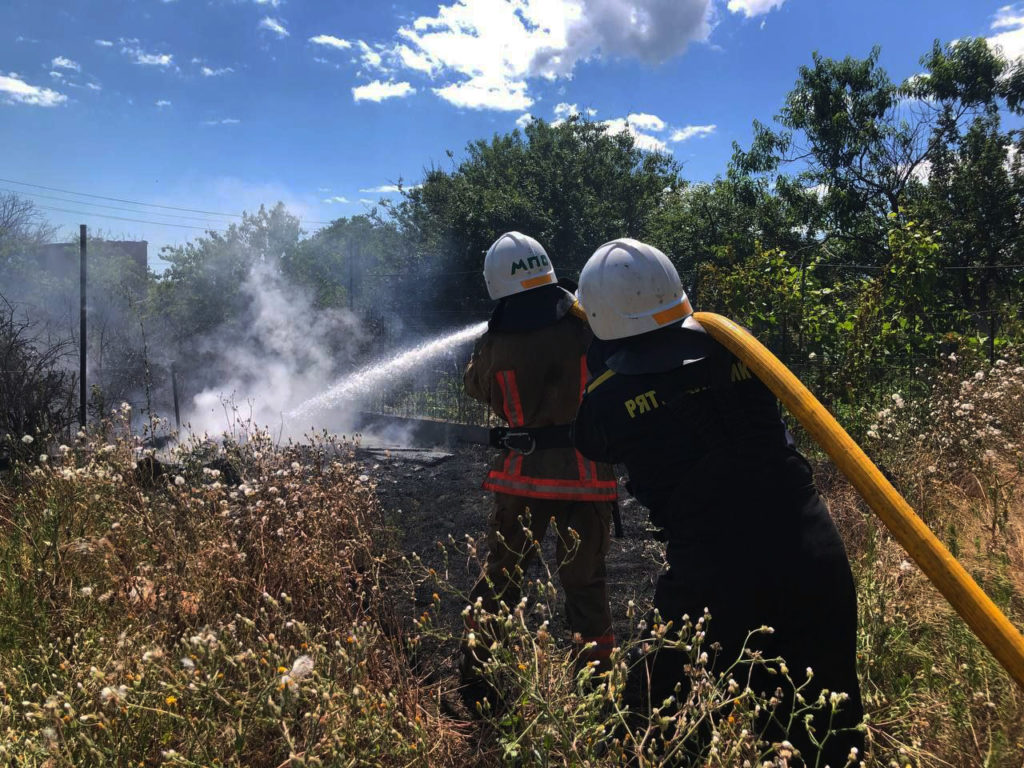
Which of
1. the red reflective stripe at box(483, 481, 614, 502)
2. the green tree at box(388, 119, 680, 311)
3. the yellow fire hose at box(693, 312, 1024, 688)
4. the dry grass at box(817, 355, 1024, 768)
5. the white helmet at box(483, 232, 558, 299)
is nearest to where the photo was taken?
the yellow fire hose at box(693, 312, 1024, 688)

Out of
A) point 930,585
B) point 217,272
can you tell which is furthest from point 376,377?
point 217,272

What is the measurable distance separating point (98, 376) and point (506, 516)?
516 inches

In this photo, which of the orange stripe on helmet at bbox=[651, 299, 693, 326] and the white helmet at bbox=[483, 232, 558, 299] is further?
the white helmet at bbox=[483, 232, 558, 299]

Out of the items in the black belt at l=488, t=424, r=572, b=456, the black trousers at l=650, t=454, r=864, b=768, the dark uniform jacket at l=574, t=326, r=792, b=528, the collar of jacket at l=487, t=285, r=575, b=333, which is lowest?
the black trousers at l=650, t=454, r=864, b=768

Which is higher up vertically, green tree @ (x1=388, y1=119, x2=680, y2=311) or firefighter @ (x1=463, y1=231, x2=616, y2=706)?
green tree @ (x1=388, y1=119, x2=680, y2=311)

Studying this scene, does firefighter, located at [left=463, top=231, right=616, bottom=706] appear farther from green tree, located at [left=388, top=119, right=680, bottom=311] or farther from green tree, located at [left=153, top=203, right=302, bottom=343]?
green tree, located at [left=153, top=203, right=302, bottom=343]

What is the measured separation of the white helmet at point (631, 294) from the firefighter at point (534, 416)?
0.90 meters

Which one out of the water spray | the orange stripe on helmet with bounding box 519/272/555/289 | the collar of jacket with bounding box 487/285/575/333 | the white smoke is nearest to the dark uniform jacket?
the collar of jacket with bounding box 487/285/575/333

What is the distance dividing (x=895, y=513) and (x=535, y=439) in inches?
65.4

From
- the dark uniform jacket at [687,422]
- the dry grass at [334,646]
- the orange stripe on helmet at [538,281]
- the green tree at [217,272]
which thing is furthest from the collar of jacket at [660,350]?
the green tree at [217,272]

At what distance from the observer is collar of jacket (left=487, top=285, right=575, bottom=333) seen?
10.1ft

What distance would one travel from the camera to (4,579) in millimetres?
2980

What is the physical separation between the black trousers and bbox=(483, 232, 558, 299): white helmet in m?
1.50

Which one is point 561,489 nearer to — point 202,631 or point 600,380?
point 600,380
